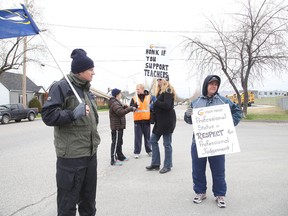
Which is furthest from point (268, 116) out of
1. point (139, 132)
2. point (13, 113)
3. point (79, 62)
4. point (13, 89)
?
point (13, 89)

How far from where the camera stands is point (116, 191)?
4.70 m

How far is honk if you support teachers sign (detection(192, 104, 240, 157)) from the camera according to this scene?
13.1 ft

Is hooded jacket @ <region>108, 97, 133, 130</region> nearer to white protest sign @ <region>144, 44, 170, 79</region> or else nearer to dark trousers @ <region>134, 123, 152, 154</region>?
dark trousers @ <region>134, 123, 152, 154</region>

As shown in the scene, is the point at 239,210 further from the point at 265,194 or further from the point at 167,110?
the point at 167,110

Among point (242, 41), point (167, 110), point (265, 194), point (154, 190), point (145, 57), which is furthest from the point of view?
point (242, 41)

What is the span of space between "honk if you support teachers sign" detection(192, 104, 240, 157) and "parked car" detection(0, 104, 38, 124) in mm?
21137

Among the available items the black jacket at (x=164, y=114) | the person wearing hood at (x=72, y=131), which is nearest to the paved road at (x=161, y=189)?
the black jacket at (x=164, y=114)

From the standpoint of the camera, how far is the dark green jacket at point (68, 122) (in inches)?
107

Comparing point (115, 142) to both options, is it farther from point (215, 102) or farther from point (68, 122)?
point (68, 122)

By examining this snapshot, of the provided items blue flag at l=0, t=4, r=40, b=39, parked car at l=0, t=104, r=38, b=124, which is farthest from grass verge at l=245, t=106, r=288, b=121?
parked car at l=0, t=104, r=38, b=124

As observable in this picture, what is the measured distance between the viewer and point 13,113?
23031mm

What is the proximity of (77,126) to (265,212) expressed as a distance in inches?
109

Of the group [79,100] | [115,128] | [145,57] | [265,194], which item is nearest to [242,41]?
[145,57]

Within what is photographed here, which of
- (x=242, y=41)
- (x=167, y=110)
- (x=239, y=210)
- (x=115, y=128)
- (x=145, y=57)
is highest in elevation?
(x=242, y=41)
